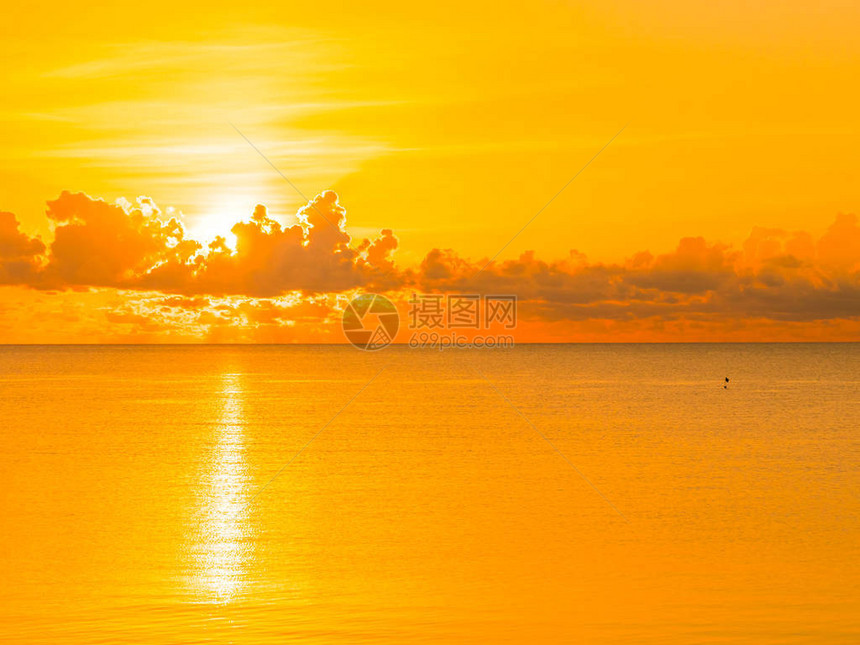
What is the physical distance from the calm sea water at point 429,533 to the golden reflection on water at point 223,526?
14 centimetres

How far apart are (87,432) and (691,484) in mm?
43300

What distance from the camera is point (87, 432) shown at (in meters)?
66.8

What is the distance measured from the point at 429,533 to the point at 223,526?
741 cm

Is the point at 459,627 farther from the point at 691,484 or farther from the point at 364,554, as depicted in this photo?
the point at 691,484

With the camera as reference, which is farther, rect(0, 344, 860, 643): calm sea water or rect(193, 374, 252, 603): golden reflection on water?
rect(193, 374, 252, 603): golden reflection on water

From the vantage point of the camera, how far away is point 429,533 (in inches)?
1292

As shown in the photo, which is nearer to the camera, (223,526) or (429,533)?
(429,533)

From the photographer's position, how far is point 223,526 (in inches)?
1326

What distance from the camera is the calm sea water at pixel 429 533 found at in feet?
74.5

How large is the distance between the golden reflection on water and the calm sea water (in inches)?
5.4

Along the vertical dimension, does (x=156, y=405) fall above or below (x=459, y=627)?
below

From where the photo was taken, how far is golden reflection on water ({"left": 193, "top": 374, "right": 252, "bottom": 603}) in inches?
1009

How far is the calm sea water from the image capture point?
74.5ft

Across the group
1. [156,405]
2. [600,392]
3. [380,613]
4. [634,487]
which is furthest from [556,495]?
[600,392]
